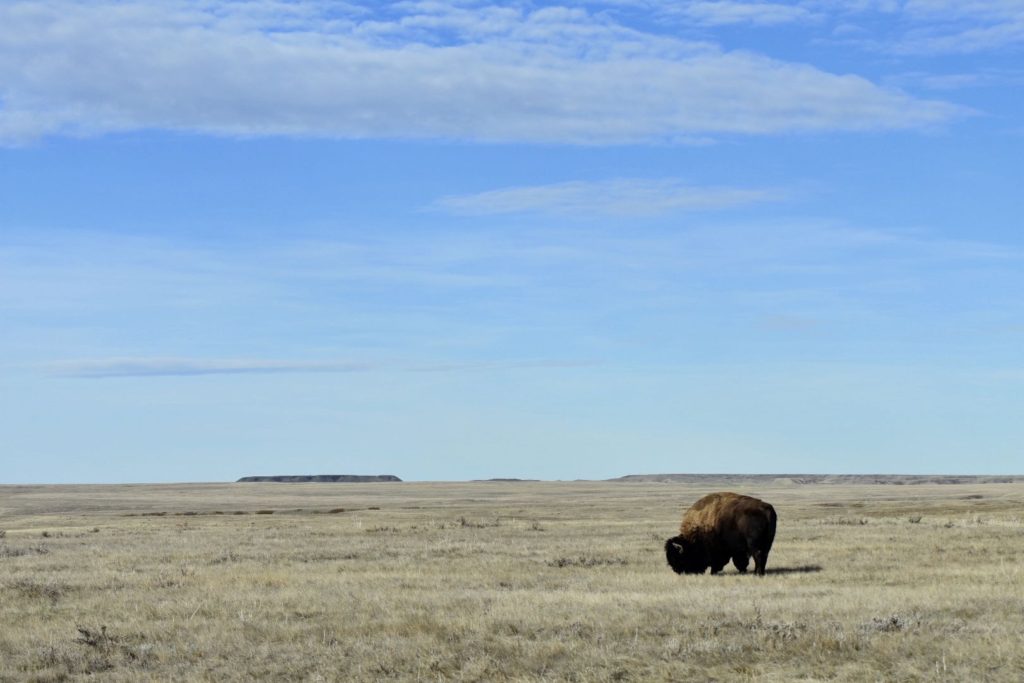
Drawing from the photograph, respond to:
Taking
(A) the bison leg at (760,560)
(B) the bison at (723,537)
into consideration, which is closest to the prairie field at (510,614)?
(B) the bison at (723,537)

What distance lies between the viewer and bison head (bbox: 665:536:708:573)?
24.2 meters

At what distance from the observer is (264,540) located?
33.1 meters

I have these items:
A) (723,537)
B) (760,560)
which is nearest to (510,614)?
(760,560)

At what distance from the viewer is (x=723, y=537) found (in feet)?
79.9

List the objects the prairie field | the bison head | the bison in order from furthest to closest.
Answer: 1. the bison head
2. the bison
3. the prairie field

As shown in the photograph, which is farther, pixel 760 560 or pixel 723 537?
pixel 723 537

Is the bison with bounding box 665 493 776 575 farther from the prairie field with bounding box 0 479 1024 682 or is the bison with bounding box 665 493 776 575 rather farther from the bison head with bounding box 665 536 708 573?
the prairie field with bounding box 0 479 1024 682

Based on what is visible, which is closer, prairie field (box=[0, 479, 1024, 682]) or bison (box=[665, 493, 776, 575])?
prairie field (box=[0, 479, 1024, 682])

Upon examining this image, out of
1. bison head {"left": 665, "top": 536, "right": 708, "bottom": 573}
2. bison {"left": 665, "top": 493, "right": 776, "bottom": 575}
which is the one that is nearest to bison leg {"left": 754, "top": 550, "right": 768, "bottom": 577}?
bison {"left": 665, "top": 493, "right": 776, "bottom": 575}

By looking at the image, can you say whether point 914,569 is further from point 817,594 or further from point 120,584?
point 120,584

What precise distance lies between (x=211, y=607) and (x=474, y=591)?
165 inches

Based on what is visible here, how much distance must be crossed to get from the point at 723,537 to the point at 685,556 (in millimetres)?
836

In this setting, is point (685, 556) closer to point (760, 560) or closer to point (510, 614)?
point (760, 560)

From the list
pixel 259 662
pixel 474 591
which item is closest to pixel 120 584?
pixel 474 591
